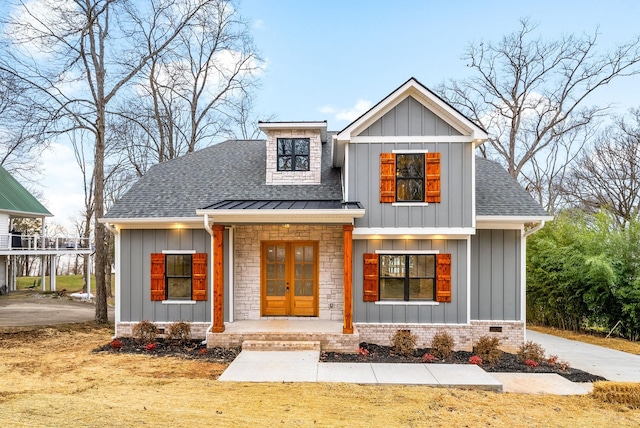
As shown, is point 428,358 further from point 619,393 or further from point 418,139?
point 418,139

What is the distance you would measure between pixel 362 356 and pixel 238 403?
3.47 metres

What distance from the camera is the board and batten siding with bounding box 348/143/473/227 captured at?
9117 millimetres

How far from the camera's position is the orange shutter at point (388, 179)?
9.17m

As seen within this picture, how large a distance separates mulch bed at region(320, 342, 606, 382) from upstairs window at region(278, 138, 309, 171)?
5316 mm

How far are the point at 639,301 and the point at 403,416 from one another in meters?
9.71

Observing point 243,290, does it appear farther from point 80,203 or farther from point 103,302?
point 80,203

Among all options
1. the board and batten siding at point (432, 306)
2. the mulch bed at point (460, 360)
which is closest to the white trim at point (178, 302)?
the mulch bed at point (460, 360)

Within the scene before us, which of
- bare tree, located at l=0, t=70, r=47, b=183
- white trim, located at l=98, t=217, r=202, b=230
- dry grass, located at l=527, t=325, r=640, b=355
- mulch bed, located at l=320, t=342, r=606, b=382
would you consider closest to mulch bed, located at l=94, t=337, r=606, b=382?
mulch bed, located at l=320, t=342, r=606, b=382

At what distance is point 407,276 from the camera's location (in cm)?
934

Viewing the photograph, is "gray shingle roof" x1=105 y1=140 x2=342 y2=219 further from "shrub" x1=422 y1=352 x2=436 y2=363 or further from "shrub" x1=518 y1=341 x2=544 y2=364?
"shrub" x1=518 y1=341 x2=544 y2=364

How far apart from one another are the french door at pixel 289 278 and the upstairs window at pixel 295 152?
2.37 meters

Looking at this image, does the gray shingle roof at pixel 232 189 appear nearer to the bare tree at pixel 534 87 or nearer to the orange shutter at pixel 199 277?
the orange shutter at pixel 199 277

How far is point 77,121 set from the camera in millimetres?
12281

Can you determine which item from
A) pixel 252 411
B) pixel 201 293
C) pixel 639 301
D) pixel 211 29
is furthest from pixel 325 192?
pixel 211 29
